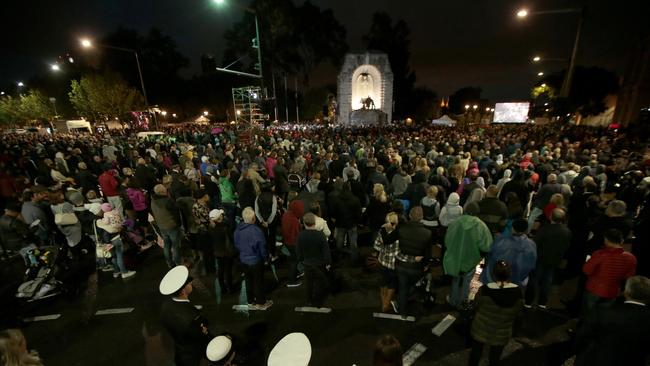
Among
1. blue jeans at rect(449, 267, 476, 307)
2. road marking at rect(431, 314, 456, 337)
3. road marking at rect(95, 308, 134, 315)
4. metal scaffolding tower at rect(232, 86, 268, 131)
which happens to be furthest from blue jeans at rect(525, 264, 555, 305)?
metal scaffolding tower at rect(232, 86, 268, 131)

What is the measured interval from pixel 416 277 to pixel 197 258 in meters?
5.01

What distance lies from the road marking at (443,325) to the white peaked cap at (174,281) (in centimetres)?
362

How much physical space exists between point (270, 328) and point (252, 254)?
1.18m

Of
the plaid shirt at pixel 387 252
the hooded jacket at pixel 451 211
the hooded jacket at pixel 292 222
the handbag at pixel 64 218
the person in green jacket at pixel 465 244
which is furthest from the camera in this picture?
the handbag at pixel 64 218

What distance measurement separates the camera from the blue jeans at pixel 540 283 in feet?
15.0

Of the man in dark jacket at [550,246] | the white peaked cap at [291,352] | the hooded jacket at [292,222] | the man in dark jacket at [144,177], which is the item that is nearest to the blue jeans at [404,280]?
the man in dark jacket at [550,246]

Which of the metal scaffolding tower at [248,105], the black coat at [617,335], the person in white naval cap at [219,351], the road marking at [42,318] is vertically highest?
the metal scaffolding tower at [248,105]

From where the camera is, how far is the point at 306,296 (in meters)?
5.27

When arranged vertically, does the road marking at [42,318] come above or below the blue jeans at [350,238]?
below

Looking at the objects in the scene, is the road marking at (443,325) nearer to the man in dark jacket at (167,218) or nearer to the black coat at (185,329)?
the black coat at (185,329)

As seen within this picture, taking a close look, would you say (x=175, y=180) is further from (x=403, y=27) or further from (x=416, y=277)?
(x=403, y=27)

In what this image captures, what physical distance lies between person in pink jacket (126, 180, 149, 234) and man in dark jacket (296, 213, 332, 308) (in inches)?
190

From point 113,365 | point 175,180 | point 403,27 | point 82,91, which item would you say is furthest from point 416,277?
point 403,27

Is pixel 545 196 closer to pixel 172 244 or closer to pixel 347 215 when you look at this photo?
pixel 347 215
